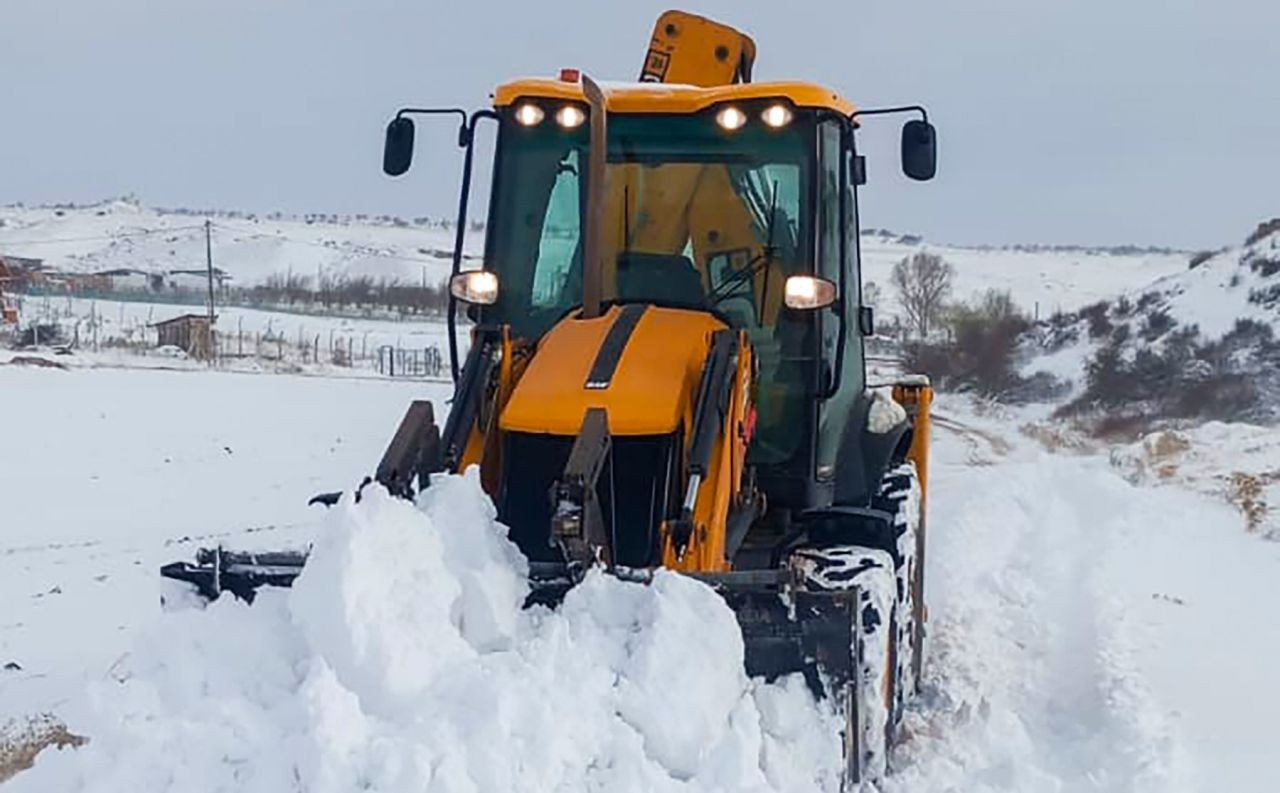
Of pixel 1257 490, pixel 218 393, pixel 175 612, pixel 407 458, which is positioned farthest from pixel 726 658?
pixel 218 393

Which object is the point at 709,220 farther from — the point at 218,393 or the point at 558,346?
the point at 218,393

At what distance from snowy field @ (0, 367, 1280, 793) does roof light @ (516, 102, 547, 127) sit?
6.67ft

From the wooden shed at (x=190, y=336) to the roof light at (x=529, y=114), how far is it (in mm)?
41823

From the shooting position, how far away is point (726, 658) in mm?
4051

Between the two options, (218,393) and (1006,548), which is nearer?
(1006,548)

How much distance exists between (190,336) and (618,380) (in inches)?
1845

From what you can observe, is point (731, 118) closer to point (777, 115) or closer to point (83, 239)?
point (777, 115)

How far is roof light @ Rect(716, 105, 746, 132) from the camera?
18.2 ft

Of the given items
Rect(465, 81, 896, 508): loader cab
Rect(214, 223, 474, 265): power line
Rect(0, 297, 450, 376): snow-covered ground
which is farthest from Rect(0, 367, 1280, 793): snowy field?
Rect(214, 223, 474, 265): power line

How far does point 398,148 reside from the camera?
236 inches

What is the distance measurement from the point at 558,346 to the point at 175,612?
1707 mm

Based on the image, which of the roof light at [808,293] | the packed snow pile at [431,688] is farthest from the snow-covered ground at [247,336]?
the packed snow pile at [431,688]

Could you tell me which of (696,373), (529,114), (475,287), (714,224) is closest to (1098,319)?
(714,224)

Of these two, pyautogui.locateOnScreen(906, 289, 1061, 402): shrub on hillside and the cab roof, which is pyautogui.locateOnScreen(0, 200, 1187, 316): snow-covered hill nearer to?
pyautogui.locateOnScreen(906, 289, 1061, 402): shrub on hillside
